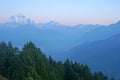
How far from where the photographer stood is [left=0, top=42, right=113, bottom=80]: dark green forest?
167 feet

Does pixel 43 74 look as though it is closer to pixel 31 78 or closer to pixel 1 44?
pixel 31 78

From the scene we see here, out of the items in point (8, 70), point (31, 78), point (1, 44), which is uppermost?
point (1, 44)

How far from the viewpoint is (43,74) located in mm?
57906

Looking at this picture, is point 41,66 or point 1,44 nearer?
point 41,66

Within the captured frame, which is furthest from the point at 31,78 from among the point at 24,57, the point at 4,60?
the point at 4,60

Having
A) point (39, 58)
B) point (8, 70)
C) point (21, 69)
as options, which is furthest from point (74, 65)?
point (21, 69)

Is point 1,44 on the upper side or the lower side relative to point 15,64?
upper

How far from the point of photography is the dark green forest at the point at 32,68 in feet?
167

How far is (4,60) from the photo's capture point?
62375mm

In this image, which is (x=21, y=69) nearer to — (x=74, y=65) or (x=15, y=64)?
(x=15, y=64)

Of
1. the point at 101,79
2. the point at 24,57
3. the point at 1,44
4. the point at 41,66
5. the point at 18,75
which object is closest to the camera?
the point at 18,75

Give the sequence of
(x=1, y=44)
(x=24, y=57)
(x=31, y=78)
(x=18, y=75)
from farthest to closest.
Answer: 1. (x=1, y=44)
2. (x=24, y=57)
3. (x=18, y=75)
4. (x=31, y=78)

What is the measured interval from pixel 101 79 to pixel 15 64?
28.1 metres

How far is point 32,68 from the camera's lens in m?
50.7
